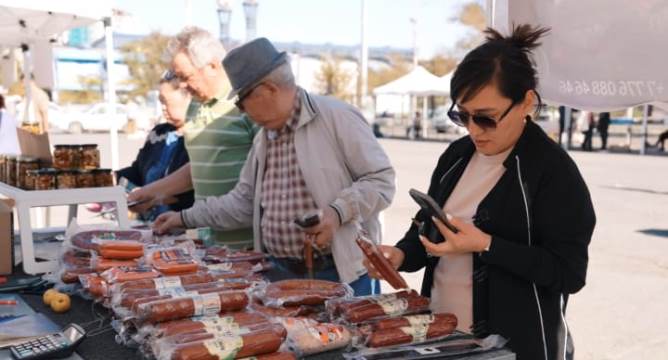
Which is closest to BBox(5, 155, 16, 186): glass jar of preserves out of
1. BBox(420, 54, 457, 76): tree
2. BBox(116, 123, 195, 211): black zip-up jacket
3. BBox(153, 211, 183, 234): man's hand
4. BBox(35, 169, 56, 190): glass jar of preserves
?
BBox(35, 169, 56, 190): glass jar of preserves

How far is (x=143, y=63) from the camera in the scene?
37.0 metres

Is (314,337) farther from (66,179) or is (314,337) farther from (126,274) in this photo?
(66,179)

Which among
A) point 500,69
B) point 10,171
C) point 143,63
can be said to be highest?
point 143,63

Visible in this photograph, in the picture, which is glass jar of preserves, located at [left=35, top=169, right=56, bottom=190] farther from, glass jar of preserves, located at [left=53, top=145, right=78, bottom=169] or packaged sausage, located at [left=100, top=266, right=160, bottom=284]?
packaged sausage, located at [left=100, top=266, right=160, bottom=284]

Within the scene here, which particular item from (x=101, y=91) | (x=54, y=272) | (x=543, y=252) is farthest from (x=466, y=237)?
(x=101, y=91)

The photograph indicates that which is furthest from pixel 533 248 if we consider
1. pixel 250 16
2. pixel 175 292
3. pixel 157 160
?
pixel 250 16

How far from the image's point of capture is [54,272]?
244 centimetres

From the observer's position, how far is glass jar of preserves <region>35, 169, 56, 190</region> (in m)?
2.79

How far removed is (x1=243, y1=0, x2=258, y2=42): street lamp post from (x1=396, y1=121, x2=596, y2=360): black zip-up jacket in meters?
11.1

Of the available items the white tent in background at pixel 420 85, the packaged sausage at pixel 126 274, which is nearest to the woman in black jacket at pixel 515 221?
the packaged sausage at pixel 126 274

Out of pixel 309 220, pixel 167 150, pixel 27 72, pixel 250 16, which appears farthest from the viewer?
pixel 250 16

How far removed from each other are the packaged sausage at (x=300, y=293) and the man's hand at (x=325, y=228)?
0.42 meters

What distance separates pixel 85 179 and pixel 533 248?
6.36 feet

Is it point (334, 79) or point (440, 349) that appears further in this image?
point (334, 79)
